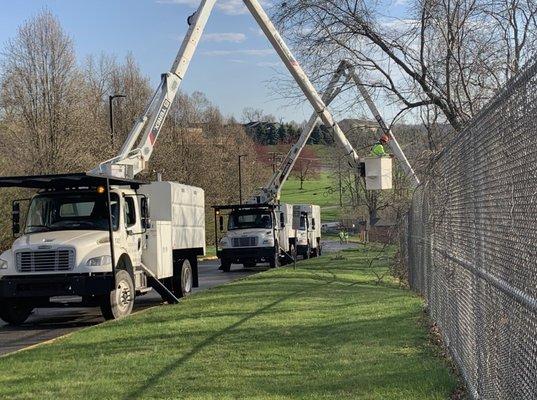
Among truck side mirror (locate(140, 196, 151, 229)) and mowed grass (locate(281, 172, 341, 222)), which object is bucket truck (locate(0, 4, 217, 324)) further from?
mowed grass (locate(281, 172, 341, 222))

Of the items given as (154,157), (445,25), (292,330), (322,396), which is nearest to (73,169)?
(154,157)

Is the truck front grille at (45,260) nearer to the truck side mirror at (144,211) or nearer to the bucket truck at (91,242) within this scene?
the bucket truck at (91,242)

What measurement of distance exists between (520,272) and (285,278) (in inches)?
653

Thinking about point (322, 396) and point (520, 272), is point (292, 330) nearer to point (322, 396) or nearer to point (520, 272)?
point (322, 396)

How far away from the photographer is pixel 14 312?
14.1 m

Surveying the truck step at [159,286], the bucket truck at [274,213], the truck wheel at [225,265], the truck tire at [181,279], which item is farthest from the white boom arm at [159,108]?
the truck wheel at [225,265]

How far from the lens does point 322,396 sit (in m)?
6.30

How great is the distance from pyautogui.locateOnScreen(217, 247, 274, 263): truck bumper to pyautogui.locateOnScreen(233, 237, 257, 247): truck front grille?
0.59ft

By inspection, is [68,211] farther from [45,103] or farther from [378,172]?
[45,103]

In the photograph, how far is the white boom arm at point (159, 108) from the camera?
59.5 ft

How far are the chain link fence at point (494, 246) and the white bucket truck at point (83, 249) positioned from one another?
23.4ft

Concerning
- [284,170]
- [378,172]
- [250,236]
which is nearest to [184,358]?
[378,172]

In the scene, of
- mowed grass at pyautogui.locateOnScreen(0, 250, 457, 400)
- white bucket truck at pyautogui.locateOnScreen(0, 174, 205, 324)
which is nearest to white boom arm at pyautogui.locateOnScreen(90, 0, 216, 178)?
white bucket truck at pyautogui.locateOnScreen(0, 174, 205, 324)

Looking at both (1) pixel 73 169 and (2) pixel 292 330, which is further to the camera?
(1) pixel 73 169
